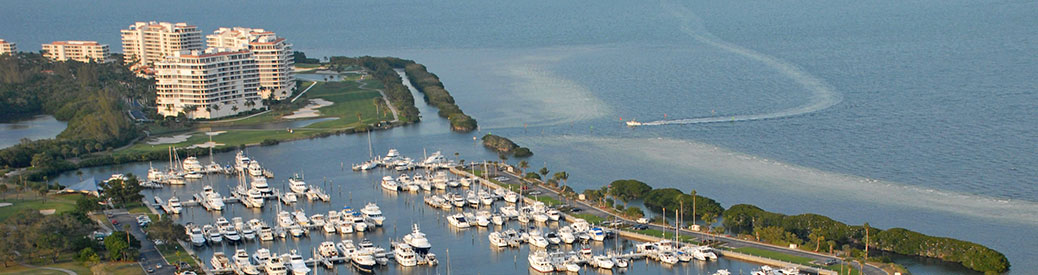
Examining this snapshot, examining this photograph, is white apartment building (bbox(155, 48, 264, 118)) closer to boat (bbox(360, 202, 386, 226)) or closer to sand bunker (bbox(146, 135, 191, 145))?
sand bunker (bbox(146, 135, 191, 145))

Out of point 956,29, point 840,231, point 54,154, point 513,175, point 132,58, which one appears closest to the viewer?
point 840,231

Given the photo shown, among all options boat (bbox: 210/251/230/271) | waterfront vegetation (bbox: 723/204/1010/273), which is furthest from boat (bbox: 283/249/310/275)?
waterfront vegetation (bbox: 723/204/1010/273)

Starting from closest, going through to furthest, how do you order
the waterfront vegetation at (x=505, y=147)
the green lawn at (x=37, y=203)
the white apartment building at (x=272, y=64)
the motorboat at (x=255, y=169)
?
the green lawn at (x=37, y=203) < the motorboat at (x=255, y=169) < the waterfront vegetation at (x=505, y=147) < the white apartment building at (x=272, y=64)

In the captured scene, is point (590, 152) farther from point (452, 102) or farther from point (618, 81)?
point (618, 81)

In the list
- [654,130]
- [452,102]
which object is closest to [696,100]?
[654,130]

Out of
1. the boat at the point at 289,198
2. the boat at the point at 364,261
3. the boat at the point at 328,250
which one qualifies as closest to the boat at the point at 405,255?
the boat at the point at 364,261

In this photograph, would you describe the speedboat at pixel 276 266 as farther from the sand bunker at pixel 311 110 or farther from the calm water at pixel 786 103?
the sand bunker at pixel 311 110
